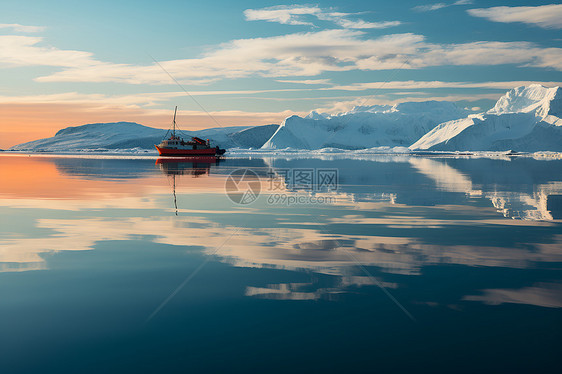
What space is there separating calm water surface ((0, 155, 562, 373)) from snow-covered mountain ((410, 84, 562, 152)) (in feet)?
465

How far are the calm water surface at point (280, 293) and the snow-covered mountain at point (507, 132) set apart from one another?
142m

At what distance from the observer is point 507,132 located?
147250 millimetres

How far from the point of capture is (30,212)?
14.9 meters

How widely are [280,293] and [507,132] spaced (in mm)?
156492

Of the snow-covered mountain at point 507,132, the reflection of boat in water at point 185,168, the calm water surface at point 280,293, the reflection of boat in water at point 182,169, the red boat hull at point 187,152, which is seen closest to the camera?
the calm water surface at point 280,293

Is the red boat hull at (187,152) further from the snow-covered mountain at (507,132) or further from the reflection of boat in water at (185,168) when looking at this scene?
the snow-covered mountain at (507,132)

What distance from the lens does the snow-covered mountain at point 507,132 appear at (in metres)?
142

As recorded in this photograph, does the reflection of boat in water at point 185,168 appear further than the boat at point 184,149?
No

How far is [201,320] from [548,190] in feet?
67.3

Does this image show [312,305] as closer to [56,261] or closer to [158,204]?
[56,261]

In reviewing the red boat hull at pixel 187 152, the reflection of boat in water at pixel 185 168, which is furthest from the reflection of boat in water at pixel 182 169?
the red boat hull at pixel 187 152

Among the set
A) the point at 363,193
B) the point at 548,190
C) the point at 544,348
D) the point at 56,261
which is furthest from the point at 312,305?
the point at 548,190

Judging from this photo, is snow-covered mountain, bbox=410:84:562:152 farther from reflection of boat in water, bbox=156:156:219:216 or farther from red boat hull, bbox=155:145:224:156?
reflection of boat in water, bbox=156:156:219:216

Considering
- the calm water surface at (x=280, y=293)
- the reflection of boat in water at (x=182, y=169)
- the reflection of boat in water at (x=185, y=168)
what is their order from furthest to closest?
the reflection of boat in water at (x=185, y=168), the reflection of boat in water at (x=182, y=169), the calm water surface at (x=280, y=293)
